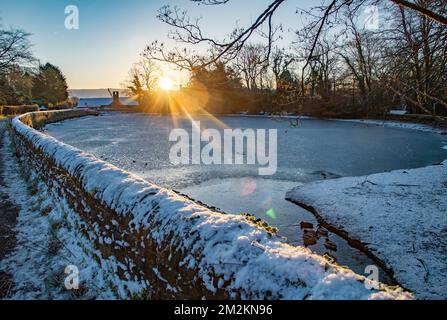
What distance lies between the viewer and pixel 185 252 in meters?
2.11

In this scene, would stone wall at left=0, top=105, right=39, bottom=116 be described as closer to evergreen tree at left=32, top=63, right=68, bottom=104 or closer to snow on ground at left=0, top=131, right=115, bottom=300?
evergreen tree at left=32, top=63, right=68, bottom=104

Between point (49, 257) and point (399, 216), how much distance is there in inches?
265

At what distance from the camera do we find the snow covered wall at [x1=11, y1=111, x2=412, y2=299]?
1584mm

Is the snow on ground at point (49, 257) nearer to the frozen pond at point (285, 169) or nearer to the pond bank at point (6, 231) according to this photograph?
the pond bank at point (6, 231)

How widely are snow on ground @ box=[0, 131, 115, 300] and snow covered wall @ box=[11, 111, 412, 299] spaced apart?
8.5 inches

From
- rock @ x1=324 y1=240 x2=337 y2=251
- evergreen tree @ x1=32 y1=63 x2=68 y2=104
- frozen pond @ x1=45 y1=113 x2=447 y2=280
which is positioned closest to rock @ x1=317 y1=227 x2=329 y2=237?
frozen pond @ x1=45 y1=113 x2=447 y2=280

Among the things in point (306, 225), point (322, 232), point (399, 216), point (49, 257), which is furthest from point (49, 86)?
point (399, 216)
